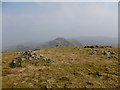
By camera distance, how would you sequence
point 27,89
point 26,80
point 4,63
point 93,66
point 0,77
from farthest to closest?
point 4,63 → point 93,66 → point 0,77 → point 26,80 → point 27,89

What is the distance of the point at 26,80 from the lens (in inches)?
977

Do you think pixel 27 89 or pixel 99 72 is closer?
pixel 27 89

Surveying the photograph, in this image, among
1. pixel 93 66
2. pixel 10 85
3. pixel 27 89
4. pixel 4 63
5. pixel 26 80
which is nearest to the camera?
pixel 27 89

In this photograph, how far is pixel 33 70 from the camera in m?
29.7

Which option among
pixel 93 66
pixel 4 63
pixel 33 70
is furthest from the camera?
pixel 4 63

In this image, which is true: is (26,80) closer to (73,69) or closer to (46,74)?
(46,74)

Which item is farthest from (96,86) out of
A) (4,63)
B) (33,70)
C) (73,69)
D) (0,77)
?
(4,63)

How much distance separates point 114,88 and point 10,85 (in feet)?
51.8

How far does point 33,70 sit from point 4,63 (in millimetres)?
10463

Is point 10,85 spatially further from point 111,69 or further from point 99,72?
point 111,69

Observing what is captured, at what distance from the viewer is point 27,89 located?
21.8 m

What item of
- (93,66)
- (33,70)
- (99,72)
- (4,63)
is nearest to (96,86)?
(99,72)

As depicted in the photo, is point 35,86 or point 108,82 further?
point 108,82

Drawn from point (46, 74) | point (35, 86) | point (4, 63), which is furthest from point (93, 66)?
point (4, 63)
